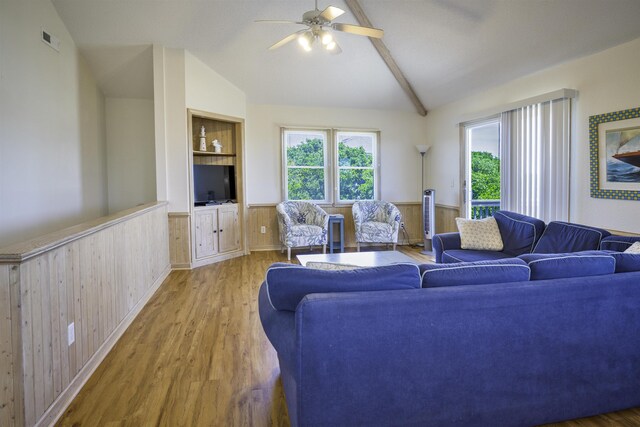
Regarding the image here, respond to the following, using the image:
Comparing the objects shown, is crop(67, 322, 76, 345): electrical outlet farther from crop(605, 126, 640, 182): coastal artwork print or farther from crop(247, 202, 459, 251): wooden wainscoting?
crop(605, 126, 640, 182): coastal artwork print

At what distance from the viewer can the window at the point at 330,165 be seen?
20.9ft

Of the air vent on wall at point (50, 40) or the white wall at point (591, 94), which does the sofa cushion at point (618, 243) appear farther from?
the air vent on wall at point (50, 40)

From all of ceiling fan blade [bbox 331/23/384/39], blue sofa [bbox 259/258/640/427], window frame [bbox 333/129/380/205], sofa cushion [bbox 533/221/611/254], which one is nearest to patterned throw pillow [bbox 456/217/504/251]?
sofa cushion [bbox 533/221/611/254]

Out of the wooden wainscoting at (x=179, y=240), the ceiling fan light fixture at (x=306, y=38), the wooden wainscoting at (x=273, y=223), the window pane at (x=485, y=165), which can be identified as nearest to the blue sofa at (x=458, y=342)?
the ceiling fan light fixture at (x=306, y=38)

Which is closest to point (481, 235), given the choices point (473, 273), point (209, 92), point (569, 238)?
point (569, 238)

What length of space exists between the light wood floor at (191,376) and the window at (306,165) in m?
3.04

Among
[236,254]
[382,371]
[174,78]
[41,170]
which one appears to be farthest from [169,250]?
[382,371]

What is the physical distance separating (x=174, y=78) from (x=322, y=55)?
2.08 metres

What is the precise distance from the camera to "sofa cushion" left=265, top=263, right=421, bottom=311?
156cm

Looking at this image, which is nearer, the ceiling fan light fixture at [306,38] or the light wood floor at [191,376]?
the light wood floor at [191,376]

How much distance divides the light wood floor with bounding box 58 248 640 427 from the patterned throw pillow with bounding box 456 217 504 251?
2098mm

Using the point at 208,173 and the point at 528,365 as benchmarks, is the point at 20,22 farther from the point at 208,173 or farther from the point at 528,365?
the point at 528,365

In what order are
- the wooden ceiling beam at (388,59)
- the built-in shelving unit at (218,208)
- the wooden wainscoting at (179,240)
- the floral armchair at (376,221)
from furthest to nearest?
the floral armchair at (376,221), the built-in shelving unit at (218,208), the wooden wainscoting at (179,240), the wooden ceiling beam at (388,59)

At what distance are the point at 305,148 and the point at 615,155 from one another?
14.1 ft
